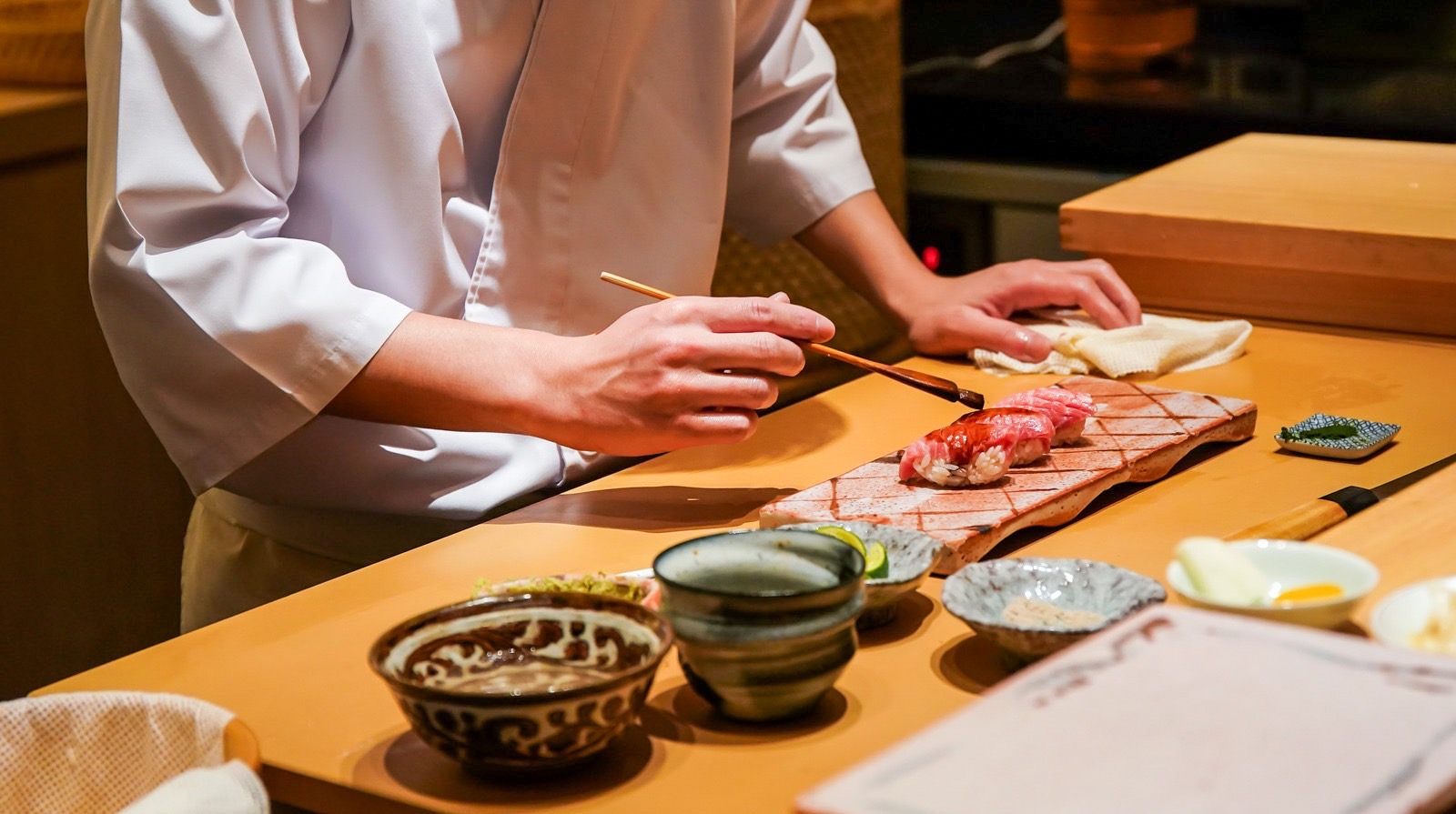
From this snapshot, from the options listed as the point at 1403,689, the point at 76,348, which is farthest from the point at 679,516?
the point at 76,348

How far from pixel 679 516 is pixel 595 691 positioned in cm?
54

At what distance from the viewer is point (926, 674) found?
108 centimetres

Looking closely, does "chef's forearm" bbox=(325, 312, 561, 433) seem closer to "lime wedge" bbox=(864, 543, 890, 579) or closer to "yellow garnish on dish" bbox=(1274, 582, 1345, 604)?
"lime wedge" bbox=(864, 543, 890, 579)

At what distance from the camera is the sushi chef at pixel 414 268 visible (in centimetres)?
140

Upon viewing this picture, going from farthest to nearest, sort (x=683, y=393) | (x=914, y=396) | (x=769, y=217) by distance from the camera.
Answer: (x=769, y=217)
(x=914, y=396)
(x=683, y=393)

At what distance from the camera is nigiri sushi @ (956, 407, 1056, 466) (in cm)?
139

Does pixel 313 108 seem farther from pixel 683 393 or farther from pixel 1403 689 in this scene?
pixel 1403 689

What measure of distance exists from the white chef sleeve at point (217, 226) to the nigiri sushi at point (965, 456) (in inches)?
19.7

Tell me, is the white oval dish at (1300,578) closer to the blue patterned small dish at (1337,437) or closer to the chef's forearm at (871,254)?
the blue patterned small dish at (1337,437)

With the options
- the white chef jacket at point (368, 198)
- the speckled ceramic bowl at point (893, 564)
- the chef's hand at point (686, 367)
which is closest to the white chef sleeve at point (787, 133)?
the white chef jacket at point (368, 198)

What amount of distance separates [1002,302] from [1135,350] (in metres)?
0.22

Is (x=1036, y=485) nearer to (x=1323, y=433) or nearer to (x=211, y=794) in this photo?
(x=1323, y=433)

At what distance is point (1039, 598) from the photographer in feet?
3.62

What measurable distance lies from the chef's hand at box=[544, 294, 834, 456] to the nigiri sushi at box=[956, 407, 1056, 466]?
0.17 m
